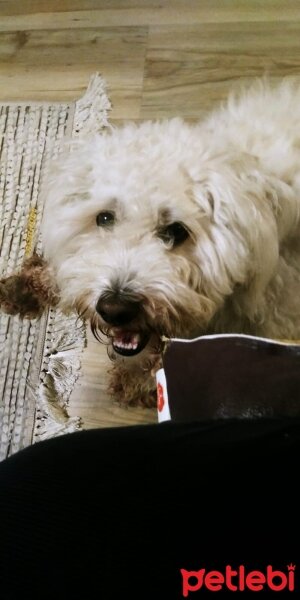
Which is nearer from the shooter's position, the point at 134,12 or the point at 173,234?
the point at 173,234

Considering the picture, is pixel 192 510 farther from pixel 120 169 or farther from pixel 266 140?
pixel 266 140

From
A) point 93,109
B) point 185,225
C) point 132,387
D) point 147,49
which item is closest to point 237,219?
point 185,225

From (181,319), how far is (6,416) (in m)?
0.55

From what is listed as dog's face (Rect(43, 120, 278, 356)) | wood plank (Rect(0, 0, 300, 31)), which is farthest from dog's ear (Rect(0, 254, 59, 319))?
wood plank (Rect(0, 0, 300, 31))

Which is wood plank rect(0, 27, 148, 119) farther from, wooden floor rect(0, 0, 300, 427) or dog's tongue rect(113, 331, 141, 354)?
dog's tongue rect(113, 331, 141, 354)

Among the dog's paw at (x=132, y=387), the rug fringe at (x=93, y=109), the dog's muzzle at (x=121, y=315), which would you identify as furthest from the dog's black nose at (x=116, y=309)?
the rug fringe at (x=93, y=109)

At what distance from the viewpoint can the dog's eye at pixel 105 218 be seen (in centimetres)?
98

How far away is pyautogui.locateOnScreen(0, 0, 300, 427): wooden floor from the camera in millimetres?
1599

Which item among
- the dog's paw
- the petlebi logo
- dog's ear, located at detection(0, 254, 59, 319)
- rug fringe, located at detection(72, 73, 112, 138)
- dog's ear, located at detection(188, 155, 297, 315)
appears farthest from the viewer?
rug fringe, located at detection(72, 73, 112, 138)

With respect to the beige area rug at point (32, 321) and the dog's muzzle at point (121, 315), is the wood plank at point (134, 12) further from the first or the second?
the dog's muzzle at point (121, 315)

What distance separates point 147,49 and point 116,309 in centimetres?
106

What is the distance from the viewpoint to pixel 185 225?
936mm

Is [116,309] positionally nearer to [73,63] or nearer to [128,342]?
[128,342]

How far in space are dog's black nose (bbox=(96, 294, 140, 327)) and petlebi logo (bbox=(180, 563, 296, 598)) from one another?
45 cm
